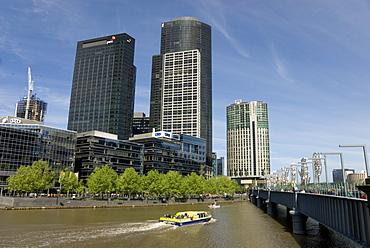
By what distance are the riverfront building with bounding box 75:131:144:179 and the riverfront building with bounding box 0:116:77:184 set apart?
11916mm

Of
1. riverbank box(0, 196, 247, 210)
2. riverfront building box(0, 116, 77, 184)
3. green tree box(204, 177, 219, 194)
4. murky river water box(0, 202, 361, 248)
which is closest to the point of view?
murky river water box(0, 202, 361, 248)

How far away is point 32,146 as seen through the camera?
476ft

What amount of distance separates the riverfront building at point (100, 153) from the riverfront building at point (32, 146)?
469 inches

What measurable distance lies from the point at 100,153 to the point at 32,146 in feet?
129

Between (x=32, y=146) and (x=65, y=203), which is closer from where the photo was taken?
(x=65, y=203)

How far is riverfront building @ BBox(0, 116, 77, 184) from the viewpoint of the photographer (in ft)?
441

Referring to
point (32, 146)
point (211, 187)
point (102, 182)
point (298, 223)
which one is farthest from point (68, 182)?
point (298, 223)

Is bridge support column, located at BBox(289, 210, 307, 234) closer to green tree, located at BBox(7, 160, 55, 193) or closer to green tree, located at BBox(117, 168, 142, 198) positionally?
green tree, located at BBox(117, 168, 142, 198)

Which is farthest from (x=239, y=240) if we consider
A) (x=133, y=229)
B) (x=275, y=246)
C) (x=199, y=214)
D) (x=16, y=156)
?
(x=16, y=156)

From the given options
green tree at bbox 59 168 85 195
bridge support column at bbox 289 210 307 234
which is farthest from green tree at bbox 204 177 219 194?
bridge support column at bbox 289 210 307 234

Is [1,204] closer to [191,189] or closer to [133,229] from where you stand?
[133,229]

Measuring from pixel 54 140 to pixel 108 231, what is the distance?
114 meters

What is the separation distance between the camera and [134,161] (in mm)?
193375

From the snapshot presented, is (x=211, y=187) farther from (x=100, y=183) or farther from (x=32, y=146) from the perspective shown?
(x=32, y=146)
